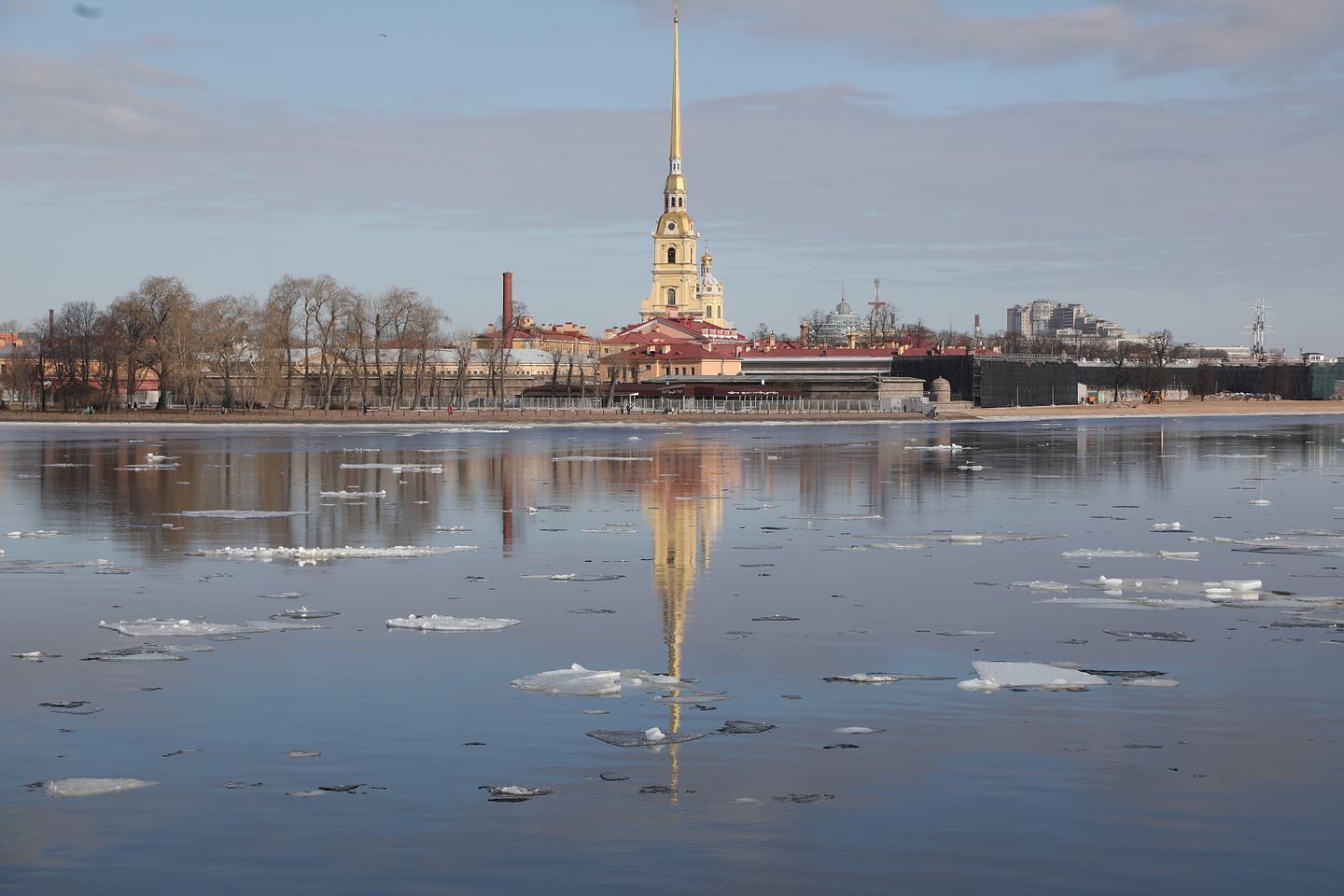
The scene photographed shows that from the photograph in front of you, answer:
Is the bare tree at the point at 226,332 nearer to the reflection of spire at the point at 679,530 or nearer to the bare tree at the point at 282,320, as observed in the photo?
the bare tree at the point at 282,320

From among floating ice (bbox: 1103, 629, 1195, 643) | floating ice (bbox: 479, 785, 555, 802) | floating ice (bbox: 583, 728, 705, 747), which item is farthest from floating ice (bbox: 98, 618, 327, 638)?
floating ice (bbox: 1103, 629, 1195, 643)

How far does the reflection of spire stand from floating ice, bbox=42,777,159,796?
3351 millimetres

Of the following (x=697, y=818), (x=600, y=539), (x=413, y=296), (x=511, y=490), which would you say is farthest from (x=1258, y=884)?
(x=413, y=296)

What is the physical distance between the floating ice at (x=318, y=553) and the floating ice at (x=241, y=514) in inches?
221

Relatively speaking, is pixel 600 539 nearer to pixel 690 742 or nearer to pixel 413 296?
pixel 690 742

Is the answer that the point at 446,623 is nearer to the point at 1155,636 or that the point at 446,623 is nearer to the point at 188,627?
the point at 188,627

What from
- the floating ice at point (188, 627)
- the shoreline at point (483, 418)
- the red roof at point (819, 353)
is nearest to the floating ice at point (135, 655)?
the floating ice at point (188, 627)

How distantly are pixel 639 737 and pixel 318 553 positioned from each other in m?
12.1

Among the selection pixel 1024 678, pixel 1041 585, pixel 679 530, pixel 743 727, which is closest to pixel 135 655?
pixel 743 727

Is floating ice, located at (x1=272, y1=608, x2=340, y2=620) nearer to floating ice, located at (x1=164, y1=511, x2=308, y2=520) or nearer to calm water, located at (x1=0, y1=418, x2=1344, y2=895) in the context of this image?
calm water, located at (x1=0, y1=418, x2=1344, y2=895)

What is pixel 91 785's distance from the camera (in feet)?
30.1

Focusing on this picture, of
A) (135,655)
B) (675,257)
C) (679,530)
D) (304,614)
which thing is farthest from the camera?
(675,257)

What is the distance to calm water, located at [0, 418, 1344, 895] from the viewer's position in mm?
7984

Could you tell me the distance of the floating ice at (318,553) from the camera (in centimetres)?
2102
